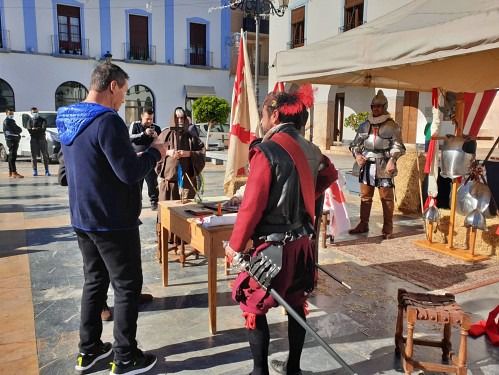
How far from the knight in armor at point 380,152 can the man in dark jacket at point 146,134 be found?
8.01ft

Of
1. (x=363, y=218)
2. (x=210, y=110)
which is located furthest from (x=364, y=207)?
(x=210, y=110)

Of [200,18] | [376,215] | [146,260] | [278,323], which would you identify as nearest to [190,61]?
[200,18]

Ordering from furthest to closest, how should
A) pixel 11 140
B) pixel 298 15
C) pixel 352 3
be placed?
pixel 298 15
pixel 352 3
pixel 11 140

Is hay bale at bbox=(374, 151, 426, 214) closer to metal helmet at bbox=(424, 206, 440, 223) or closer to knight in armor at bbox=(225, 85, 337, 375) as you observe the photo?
metal helmet at bbox=(424, 206, 440, 223)

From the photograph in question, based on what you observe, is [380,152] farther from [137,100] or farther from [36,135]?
[137,100]

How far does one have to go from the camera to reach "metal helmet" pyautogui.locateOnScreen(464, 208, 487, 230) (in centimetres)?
437

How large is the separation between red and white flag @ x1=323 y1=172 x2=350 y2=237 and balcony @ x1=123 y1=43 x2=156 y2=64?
20.1 m

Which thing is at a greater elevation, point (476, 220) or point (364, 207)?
point (476, 220)

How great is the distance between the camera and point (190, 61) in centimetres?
2412

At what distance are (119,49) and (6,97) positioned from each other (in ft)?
18.9

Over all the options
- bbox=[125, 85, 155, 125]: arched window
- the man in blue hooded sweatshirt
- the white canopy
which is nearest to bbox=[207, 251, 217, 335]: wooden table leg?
the man in blue hooded sweatshirt

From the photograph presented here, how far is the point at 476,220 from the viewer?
14.4ft

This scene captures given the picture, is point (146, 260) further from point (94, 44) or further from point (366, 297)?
point (94, 44)

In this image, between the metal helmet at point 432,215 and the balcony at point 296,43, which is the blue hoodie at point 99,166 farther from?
the balcony at point 296,43
